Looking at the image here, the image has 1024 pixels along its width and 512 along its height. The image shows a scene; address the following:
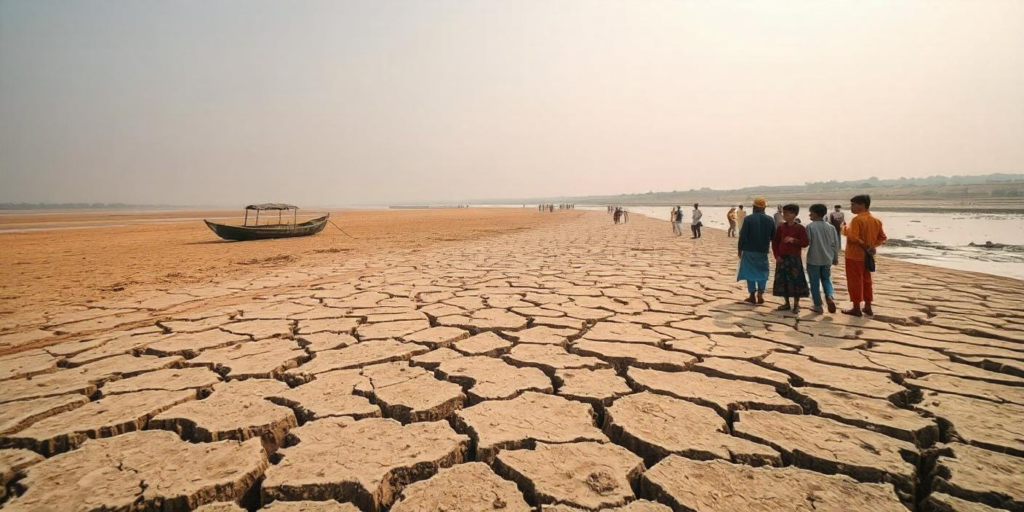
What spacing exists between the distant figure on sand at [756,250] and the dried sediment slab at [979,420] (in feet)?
6.98

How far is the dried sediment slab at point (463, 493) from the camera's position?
1276mm

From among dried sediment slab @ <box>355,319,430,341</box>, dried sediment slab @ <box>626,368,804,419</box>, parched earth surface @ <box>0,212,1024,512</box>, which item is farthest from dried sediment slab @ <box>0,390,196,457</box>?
dried sediment slab @ <box>626,368,804,419</box>

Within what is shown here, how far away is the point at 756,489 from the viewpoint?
134cm

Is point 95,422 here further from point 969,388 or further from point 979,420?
point 969,388

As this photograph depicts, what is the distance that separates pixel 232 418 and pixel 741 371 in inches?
101

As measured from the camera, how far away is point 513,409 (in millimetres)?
1889

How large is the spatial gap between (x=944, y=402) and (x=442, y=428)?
2.33 metres

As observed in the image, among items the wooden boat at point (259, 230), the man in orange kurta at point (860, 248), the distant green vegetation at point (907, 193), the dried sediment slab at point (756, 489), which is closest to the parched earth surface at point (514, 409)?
the dried sediment slab at point (756, 489)

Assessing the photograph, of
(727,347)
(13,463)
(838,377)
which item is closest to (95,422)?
(13,463)

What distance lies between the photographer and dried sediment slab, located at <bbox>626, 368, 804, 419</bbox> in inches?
74.6

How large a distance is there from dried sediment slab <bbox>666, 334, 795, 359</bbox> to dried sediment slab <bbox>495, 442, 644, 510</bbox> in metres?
1.31

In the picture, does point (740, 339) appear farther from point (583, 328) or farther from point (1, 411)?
point (1, 411)

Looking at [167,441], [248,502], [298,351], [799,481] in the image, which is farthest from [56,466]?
[799,481]

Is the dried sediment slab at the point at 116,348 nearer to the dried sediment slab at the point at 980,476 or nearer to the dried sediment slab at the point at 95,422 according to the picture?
the dried sediment slab at the point at 95,422
